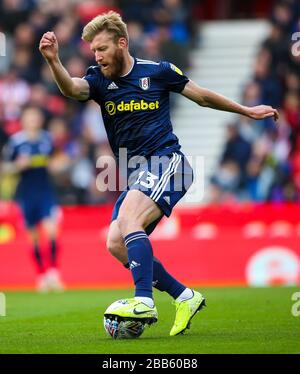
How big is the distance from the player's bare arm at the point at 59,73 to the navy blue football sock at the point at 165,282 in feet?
4.73

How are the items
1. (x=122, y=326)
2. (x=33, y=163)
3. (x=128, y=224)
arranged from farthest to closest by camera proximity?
(x=33, y=163)
(x=128, y=224)
(x=122, y=326)

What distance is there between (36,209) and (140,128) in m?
7.43

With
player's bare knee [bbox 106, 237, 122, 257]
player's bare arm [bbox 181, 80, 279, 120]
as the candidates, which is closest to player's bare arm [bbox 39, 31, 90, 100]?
player's bare arm [bbox 181, 80, 279, 120]

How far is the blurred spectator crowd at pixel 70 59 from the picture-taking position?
17.8 metres

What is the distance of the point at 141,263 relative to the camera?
7.44m

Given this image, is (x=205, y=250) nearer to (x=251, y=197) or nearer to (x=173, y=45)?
(x=251, y=197)

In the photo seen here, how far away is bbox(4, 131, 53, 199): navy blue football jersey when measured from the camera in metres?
15.0

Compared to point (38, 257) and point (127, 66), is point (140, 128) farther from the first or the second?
point (38, 257)

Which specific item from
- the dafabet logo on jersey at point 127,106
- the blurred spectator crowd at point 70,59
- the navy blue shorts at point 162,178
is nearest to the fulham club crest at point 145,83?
the dafabet logo on jersey at point 127,106

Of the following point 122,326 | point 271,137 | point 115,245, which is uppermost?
point 271,137

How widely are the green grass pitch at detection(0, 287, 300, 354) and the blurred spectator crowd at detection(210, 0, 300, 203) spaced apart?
4083mm

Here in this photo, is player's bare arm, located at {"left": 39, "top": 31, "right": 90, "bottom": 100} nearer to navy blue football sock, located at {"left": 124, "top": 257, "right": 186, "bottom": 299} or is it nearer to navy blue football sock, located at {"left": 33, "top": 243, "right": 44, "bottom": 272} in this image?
navy blue football sock, located at {"left": 124, "top": 257, "right": 186, "bottom": 299}

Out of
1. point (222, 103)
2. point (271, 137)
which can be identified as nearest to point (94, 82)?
point (222, 103)

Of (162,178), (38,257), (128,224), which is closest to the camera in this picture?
(128,224)
